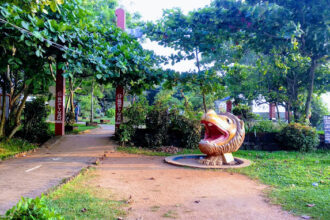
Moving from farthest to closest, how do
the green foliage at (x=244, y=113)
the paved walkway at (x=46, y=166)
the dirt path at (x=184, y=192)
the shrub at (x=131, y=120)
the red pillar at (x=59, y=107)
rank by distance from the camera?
the green foliage at (x=244, y=113) → the red pillar at (x=59, y=107) → the shrub at (x=131, y=120) → the paved walkway at (x=46, y=166) → the dirt path at (x=184, y=192)

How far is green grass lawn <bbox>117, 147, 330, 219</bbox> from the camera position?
14.6 ft

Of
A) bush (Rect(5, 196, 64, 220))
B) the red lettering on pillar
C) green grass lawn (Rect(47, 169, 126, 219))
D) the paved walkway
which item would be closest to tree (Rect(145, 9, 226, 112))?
the red lettering on pillar

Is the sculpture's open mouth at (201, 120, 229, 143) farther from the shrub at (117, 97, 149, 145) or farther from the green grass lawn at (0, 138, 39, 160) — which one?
the green grass lawn at (0, 138, 39, 160)

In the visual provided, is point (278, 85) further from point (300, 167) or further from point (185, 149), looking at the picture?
point (300, 167)

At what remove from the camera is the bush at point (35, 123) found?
11.8m

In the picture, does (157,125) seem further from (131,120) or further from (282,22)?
(282,22)

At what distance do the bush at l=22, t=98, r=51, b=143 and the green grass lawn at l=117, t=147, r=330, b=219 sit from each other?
3810 millimetres

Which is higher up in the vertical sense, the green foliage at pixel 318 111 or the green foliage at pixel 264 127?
the green foliage at pixel 318 111

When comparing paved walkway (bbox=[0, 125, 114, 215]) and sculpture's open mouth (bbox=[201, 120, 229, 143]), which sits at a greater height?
sculpture's open mouth (bbox=[201, 120, 229, 143])

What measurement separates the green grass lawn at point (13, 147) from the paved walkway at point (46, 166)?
0.51m

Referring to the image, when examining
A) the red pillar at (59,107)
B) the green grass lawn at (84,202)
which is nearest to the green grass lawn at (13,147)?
the red pillar at (59,107)

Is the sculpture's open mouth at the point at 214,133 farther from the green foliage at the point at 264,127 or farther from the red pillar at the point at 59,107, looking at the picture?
the red pillar at the point at 59,107

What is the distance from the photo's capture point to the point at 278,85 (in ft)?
51.7

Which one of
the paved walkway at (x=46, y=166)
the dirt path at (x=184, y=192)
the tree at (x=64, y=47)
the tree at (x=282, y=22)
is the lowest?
the dirt path at (x=184, y=192)
